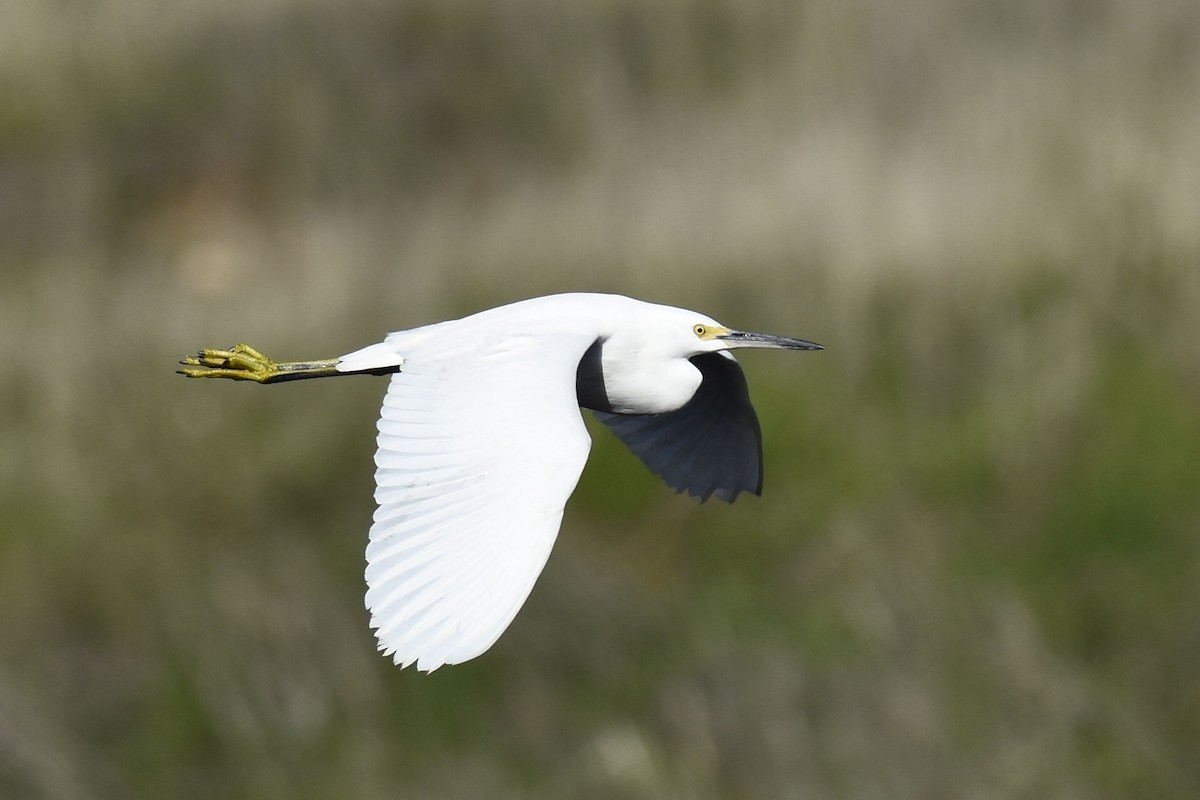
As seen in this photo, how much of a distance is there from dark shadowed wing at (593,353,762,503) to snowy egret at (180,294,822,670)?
20 centimetres

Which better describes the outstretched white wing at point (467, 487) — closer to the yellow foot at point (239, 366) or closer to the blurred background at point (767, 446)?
the yellow foot at point (239, 366)

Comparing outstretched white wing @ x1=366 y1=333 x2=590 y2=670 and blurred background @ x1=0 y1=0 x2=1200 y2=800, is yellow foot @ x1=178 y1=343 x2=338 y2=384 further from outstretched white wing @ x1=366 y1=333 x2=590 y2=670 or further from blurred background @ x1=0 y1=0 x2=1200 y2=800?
blurred background @ x1=0 y1=0 x2=1200 y2=800

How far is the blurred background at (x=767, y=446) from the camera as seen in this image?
7.12 m

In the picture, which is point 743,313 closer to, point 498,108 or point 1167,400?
point 1167,400

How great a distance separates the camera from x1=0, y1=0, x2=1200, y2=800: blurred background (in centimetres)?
712

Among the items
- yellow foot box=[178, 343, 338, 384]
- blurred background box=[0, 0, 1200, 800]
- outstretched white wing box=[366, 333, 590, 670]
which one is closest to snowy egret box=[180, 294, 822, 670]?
outstretched white wing box=[366, 333, 590, 670]

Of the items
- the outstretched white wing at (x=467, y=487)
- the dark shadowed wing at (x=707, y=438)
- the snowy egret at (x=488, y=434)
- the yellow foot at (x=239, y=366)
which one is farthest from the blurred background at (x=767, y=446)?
the outstretched white wing at (x=467, y=487)

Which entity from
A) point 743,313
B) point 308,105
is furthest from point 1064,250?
point 308,105

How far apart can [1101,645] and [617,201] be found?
3582 mm

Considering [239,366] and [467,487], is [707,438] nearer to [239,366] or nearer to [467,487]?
[239,366]

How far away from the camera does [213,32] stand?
486 inches

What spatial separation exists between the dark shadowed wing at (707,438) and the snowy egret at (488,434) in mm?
196

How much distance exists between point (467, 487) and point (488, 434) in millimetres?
139

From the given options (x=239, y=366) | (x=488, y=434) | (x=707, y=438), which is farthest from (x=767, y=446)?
(x=488, y=434)
